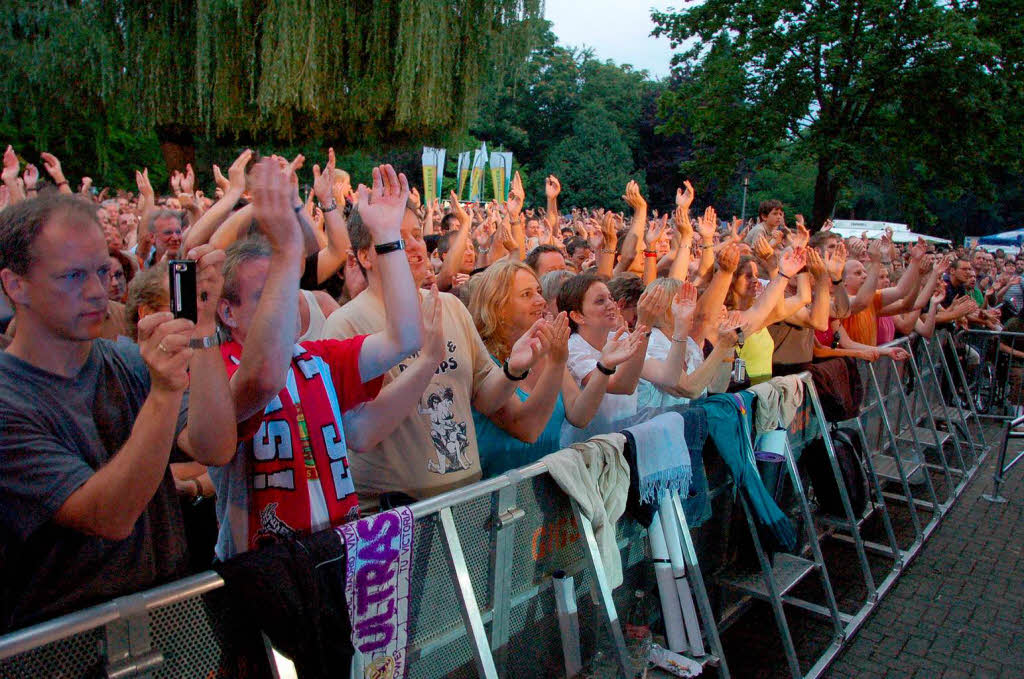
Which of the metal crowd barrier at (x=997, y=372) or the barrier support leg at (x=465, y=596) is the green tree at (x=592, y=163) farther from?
the barrier support leg at (x=465, y=596)

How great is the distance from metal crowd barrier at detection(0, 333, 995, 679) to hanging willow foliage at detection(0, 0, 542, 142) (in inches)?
439

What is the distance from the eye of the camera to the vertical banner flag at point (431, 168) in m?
16.0

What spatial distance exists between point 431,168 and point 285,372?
1482 centimetres

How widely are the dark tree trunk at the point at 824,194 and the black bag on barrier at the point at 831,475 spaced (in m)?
17.8

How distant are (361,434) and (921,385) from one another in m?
5.98

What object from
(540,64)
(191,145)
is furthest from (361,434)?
(540,64)

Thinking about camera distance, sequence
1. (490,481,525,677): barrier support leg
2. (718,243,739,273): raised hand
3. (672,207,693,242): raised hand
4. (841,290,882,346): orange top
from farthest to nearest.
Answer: (841,290,882,346): orange top → (672,207,693,242): raised hand → (718,243,739,273): raised hand → (490,481,525,677): barrier support leg

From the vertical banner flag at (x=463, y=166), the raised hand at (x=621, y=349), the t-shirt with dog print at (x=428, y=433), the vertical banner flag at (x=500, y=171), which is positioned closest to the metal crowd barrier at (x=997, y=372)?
the raised hand at (x=621, y=349)

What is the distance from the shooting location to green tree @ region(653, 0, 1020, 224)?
1994 centimetres

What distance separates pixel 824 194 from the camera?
2180cm

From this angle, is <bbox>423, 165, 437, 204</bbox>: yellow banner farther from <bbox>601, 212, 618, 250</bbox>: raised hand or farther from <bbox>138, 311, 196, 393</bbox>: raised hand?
<bbox>138, 311, 196, 393</bbox>: raised hand

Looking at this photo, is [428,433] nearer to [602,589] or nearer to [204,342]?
[602,589]

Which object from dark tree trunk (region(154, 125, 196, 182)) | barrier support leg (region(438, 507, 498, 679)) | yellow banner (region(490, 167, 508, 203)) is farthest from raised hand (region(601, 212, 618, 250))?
yellow banner (region(490, 167, 508, 203))

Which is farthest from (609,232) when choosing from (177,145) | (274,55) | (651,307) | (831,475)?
(177,145)
